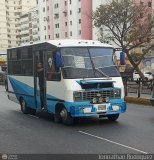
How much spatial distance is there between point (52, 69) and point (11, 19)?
147 metres

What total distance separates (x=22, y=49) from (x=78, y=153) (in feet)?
26.6

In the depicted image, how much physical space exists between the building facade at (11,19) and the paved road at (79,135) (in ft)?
442

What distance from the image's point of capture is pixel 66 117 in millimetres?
12859

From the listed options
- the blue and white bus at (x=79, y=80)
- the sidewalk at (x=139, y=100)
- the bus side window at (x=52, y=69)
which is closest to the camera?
the blue and white bus at (x=79, y=80)

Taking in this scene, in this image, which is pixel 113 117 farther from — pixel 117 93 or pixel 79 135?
pixel 79 135

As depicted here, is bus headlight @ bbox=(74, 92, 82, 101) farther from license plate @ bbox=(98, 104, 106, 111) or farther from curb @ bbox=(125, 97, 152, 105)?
curb @ bbox=(125, 97, 152, 105)

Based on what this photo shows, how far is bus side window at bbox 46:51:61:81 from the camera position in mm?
13133

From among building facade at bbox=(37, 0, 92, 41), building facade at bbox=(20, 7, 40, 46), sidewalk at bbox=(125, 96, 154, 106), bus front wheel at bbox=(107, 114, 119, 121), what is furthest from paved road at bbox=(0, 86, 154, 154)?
building facade at bbox=(20, 7, 40, 46)

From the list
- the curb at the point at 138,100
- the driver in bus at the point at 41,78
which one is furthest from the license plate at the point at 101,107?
the curb at the point at 138,100

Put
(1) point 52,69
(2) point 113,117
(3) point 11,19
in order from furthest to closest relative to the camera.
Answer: (3) point 11,19 < (2) point 113,117 < (1) point 52,69

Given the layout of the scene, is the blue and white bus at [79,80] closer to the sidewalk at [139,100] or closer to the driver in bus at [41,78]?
the driver in bus at [41,78]

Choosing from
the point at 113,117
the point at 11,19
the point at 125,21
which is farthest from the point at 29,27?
the point at 113,117

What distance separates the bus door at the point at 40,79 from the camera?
14.2 meters

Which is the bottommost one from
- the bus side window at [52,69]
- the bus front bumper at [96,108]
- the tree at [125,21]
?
the bus front bumper at [96,108]
